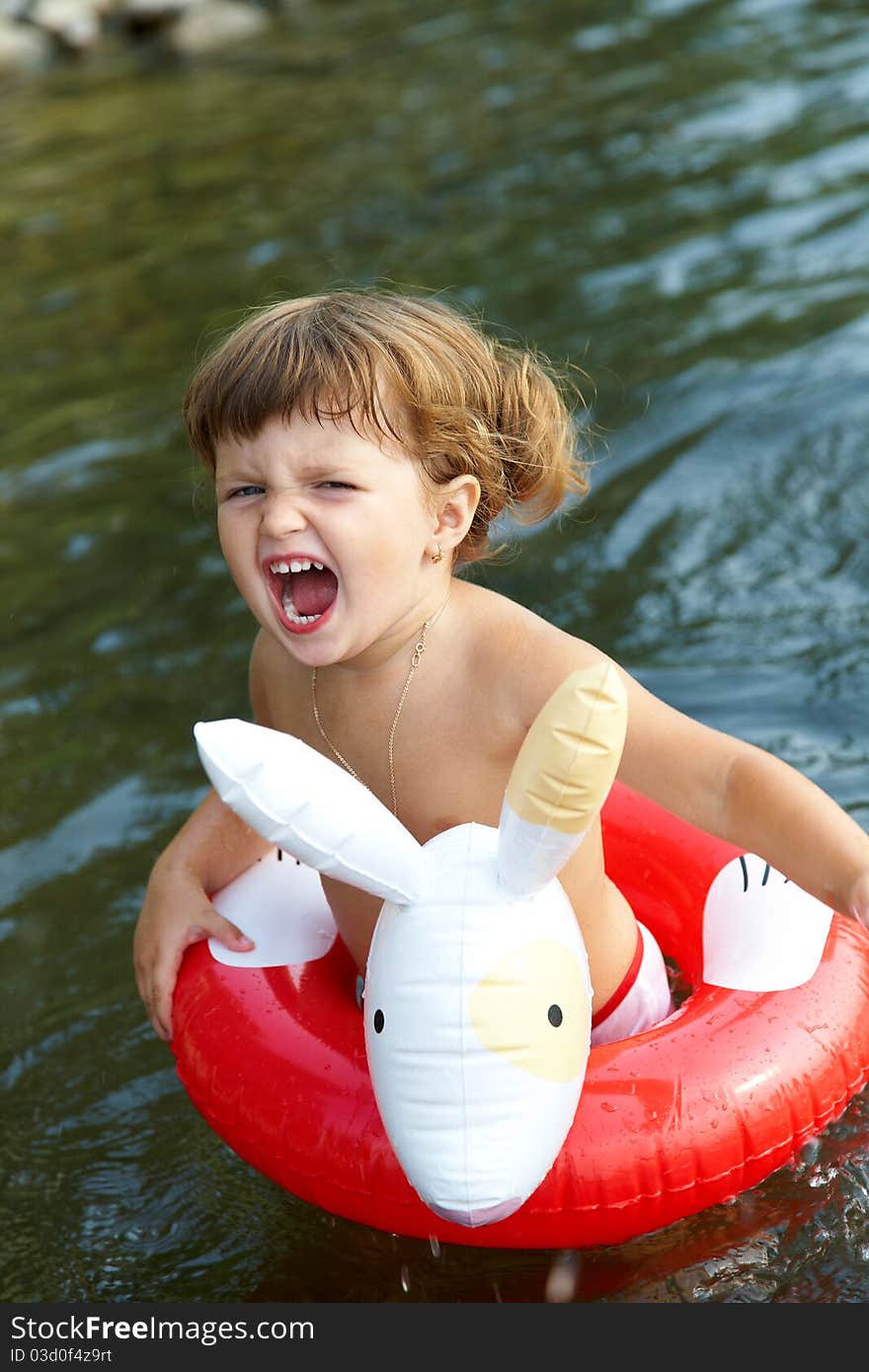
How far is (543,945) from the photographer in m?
1.96

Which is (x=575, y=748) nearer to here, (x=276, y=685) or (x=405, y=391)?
(x=405, y=391)

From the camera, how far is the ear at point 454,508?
2.28m

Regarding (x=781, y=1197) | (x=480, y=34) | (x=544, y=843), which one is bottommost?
(x=480, y=34)

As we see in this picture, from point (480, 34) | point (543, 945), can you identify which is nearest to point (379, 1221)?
point (543, 945)

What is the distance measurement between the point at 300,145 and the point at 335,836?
713cm

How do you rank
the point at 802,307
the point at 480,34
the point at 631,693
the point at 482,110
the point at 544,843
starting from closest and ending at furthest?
the point at 544,843 → the point at 631,693 → the point at 802,307 → the point at 482,110 → the point at 480,34

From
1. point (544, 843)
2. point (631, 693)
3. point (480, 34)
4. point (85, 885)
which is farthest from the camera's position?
point (480, 34)

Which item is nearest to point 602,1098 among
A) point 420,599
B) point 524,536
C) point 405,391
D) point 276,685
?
point 420,599

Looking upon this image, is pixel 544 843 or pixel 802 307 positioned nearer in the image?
pixel 544 843

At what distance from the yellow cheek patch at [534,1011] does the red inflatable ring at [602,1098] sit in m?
0.21

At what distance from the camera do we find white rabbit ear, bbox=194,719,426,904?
1.85 metres

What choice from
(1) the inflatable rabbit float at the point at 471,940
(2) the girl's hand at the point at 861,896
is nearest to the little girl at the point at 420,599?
(2) the girl's hand at the point at 861,896

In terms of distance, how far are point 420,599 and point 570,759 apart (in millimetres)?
565

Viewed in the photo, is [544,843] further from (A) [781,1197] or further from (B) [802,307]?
(B) [802,307]
